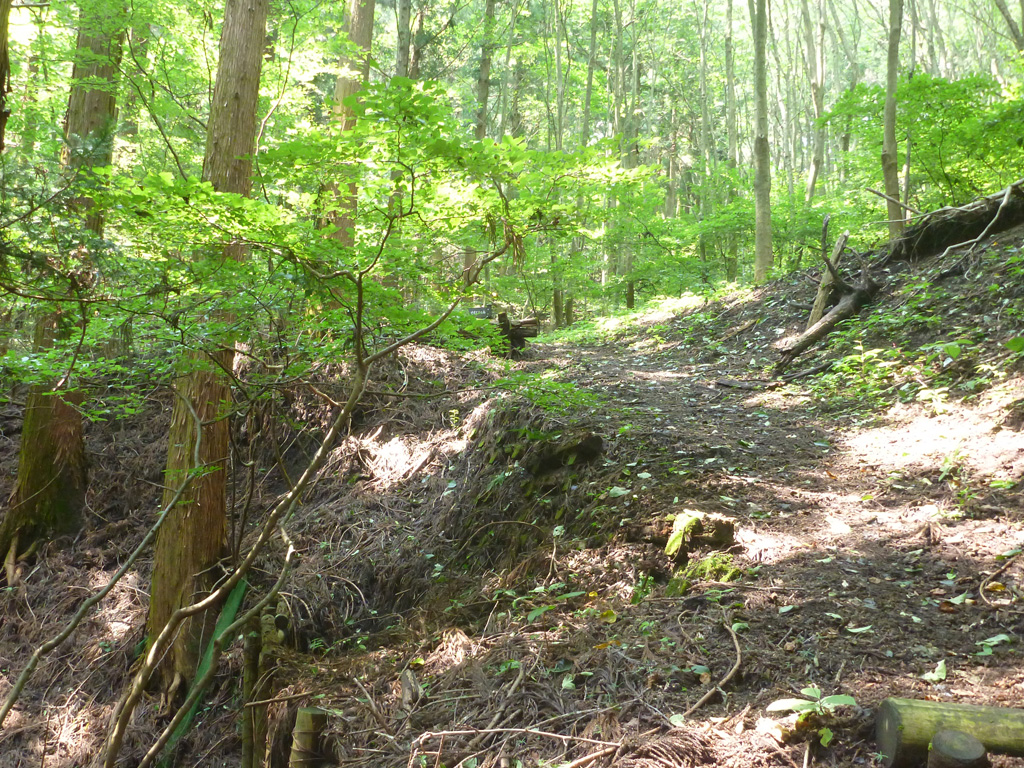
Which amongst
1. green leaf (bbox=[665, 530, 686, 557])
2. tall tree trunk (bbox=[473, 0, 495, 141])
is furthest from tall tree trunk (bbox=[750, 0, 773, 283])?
green leaf (bbox=[665, 530, 686, 557])

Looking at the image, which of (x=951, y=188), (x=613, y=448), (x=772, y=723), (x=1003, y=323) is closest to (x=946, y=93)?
(x=951, y=188)

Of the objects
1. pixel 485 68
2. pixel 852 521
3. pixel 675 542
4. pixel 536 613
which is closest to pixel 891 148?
pixel 852 521

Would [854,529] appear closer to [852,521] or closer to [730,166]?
[852,521]

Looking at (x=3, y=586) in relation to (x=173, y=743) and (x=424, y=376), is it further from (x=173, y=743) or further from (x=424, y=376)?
(x=424, y=376)

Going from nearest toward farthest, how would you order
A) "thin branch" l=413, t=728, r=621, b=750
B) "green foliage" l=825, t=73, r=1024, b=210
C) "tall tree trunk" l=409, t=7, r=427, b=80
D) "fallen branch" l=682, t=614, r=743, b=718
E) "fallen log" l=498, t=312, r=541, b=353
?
"thin branch" l=413, t=728, r=621, b=750 < "fallen branch" l=682, t=614, r=743, b=718 < "green foliage" l=825, t=73, r=1024, b=210 < "fallen log" l=498, t=312, r=541, b=353 < "tall tree trunk" l=409, t=7, r=427, b=80

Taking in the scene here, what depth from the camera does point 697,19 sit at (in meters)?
25.1

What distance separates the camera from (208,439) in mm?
5215

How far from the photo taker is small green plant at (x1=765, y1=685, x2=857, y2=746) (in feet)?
7.42

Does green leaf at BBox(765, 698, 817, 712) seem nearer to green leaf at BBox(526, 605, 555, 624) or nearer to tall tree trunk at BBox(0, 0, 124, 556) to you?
green leaf at BBox(526, 605, 555, 624)

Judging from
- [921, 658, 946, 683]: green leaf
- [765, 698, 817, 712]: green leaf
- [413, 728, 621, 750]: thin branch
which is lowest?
[413, 728, 621, 750]: thin branch

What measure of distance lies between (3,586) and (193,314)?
15.9 ft

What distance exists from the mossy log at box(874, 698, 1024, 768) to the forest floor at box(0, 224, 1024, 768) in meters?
0.11

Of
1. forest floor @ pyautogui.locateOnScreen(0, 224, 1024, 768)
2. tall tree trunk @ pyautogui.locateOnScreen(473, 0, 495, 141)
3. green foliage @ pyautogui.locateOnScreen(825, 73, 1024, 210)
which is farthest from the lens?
tall tree trunk @ pyautogui.locateOnScreen(473, 0, 495, 141)

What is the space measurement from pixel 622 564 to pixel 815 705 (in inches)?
61.6
